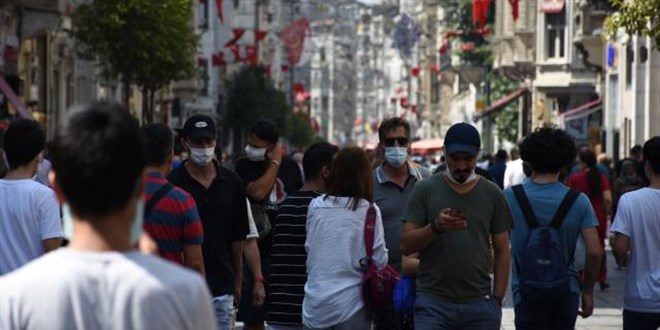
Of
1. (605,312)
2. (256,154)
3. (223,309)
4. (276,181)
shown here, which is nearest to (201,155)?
(223,309)

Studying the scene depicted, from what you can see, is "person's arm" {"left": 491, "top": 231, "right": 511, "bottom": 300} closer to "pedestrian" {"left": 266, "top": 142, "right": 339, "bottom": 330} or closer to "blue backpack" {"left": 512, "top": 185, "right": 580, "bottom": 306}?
"blue backpack" {"left": 512, "top": 185, "right": 580, "bottom": 306}

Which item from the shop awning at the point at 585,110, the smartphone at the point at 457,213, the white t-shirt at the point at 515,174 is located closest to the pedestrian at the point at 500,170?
the white t-shirt at the point at 515,174

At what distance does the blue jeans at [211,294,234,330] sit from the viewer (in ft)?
31.1

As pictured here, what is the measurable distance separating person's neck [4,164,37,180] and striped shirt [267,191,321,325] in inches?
69.6

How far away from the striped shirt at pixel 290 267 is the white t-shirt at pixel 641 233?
5.58 ft

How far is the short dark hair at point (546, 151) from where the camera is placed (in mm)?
8773

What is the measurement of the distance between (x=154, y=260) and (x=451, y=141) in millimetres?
4780

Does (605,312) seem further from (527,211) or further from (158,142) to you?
(158,142)

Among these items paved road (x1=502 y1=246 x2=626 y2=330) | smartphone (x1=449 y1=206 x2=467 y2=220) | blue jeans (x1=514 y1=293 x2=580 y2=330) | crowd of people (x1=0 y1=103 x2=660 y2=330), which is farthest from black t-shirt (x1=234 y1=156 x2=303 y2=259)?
smartphone (x1=449 y1=206 x2=467 y2=220)

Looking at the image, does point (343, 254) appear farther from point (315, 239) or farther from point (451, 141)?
point (451, 141)

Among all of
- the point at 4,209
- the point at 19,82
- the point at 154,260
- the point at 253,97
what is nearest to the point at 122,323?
the point at 154,260

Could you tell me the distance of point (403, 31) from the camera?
11331 centimetres

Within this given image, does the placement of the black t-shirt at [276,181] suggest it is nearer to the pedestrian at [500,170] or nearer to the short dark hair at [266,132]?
the short dark hair at [266,132]

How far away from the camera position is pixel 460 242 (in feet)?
27.9
